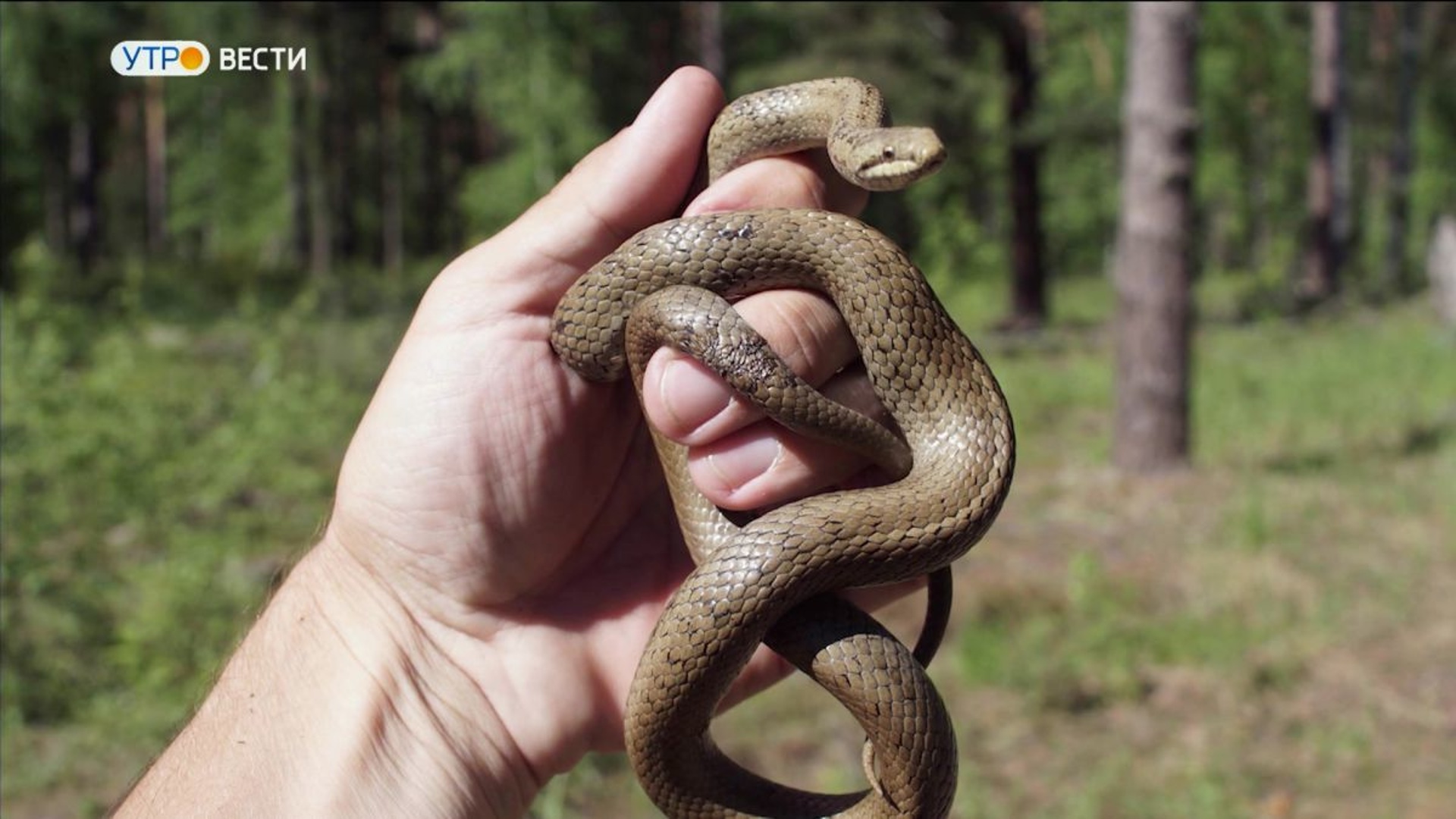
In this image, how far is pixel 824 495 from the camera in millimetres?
2043

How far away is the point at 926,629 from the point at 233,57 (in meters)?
3.30

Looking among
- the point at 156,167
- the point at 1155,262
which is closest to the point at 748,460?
the point at 1155,262

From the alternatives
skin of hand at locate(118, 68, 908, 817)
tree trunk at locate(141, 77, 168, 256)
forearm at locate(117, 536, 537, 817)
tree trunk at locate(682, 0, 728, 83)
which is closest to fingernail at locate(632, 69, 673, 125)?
skin of hand at locate(118, 68, 908, 817)

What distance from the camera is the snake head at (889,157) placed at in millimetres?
2100

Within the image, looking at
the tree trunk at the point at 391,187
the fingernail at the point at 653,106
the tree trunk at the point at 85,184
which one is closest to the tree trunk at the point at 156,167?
the tree trunk at the point at 85,184

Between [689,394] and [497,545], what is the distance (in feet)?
2.39

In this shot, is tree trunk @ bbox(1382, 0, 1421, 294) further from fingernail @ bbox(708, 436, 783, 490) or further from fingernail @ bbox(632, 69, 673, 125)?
fingernail @ bbox(708, 436, 783, 490)

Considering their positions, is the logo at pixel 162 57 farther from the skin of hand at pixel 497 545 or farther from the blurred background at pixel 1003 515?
the skin of hand at pixel 497 545

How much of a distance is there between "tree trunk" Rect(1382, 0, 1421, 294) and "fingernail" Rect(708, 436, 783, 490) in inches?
790

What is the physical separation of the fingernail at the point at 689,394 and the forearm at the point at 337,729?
3.04ft

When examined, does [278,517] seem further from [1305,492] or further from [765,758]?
[1305,492]

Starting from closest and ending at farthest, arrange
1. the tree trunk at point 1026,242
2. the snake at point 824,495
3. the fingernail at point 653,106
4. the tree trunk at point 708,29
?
the snake at point 824,495
the fingernail at point 653,106
the tree trunk at point 708,29
the tree trunk at point 1026,242

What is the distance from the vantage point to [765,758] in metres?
4.66

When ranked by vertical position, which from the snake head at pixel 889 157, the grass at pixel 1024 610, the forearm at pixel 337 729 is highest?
the snake head at pixel 889 157
